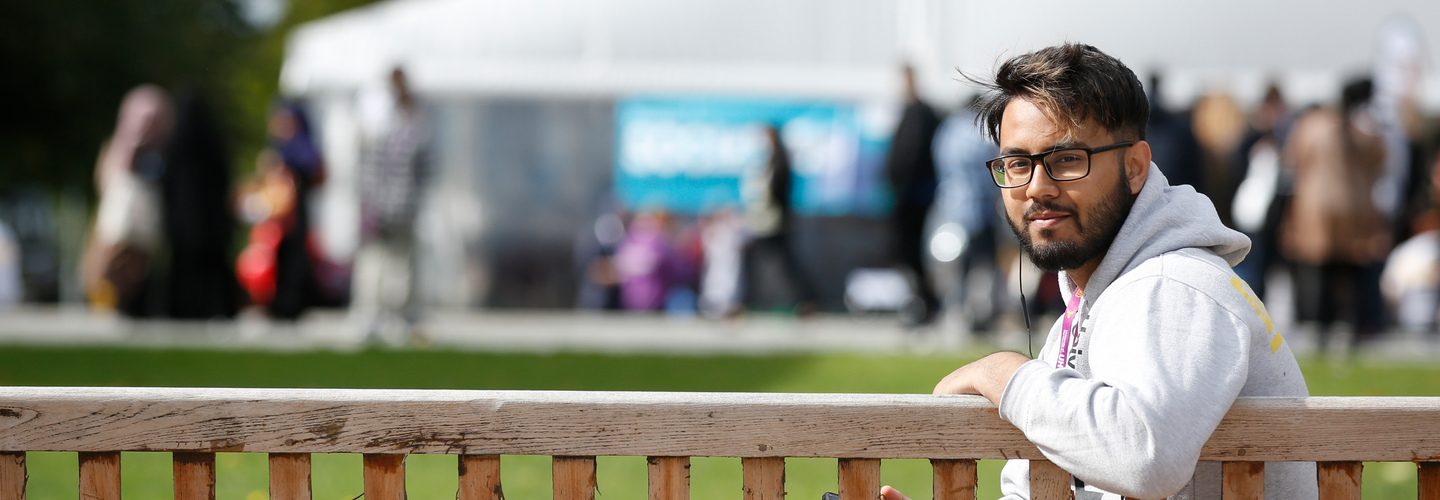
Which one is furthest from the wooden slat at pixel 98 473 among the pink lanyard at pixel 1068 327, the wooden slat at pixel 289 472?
the pink lanyard at pixel 1068 327

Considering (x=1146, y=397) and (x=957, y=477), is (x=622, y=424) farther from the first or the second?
(x=1146, y=397)

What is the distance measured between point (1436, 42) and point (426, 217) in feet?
29.2

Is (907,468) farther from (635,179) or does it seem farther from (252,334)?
(635,179)

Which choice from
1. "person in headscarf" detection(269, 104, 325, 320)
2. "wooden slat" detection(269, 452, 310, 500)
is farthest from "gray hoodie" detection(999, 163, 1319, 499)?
"person in headscarf" detection(269, 104, 325, 320)

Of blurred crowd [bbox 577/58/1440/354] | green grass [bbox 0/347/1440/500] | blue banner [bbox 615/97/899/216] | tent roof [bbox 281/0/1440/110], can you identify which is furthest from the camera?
blue banner [bbox 615/97/899/216]

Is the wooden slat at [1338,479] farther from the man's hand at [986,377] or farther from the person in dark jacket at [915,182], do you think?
the person in dark jacket at [915,182]

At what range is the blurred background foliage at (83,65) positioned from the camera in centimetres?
2122

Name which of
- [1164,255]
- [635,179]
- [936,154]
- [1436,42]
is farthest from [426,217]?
[1164,255]

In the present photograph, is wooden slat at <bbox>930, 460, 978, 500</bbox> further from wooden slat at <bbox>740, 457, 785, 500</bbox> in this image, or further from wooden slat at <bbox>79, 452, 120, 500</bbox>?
wooden slat at <bbox>79, 452, 120, 500</bbox>

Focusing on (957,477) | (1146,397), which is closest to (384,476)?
(957,477)

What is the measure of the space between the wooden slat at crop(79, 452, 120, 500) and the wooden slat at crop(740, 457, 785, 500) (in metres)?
0.88

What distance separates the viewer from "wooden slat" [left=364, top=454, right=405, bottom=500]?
1715 mm

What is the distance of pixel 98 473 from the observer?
1734mm

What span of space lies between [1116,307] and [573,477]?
77cm
